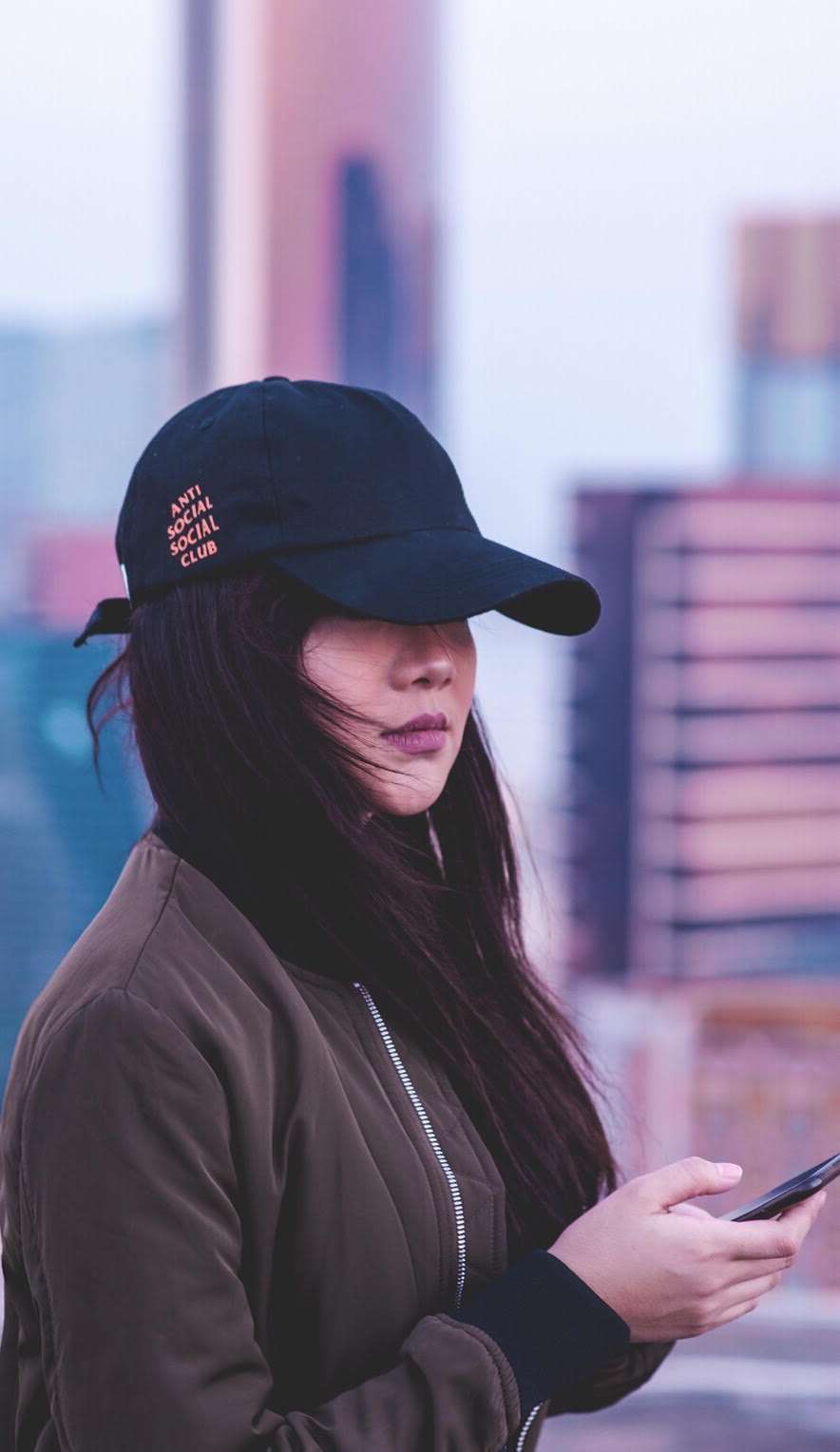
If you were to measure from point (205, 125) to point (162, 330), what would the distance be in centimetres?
170

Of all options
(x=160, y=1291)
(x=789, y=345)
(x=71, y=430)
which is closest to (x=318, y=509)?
(x=160, y=1291)

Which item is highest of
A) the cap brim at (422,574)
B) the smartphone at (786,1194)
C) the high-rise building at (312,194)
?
the high-rise building at (312,194)

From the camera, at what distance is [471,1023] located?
3.31 ft

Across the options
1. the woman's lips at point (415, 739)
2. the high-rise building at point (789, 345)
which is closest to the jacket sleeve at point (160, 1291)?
the woman's lips at point (415, 739)

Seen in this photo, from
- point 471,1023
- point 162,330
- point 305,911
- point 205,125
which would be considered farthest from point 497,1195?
point 205,125

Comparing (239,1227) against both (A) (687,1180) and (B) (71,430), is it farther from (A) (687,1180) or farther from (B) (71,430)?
(B) (71,430)

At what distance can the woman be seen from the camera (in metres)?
0.76

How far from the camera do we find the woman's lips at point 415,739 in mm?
931

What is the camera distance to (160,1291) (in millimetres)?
740

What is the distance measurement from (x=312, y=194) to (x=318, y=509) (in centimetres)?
1530

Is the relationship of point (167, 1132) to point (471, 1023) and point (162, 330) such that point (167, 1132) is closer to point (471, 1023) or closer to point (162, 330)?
point (471, 1023)

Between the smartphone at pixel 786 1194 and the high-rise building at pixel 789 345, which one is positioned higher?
the high-rise building at pixel 789 345

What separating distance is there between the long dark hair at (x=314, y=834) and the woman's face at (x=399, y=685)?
0.01 meters

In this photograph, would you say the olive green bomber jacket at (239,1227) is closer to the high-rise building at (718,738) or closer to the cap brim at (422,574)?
the cap brim at (422,574)
